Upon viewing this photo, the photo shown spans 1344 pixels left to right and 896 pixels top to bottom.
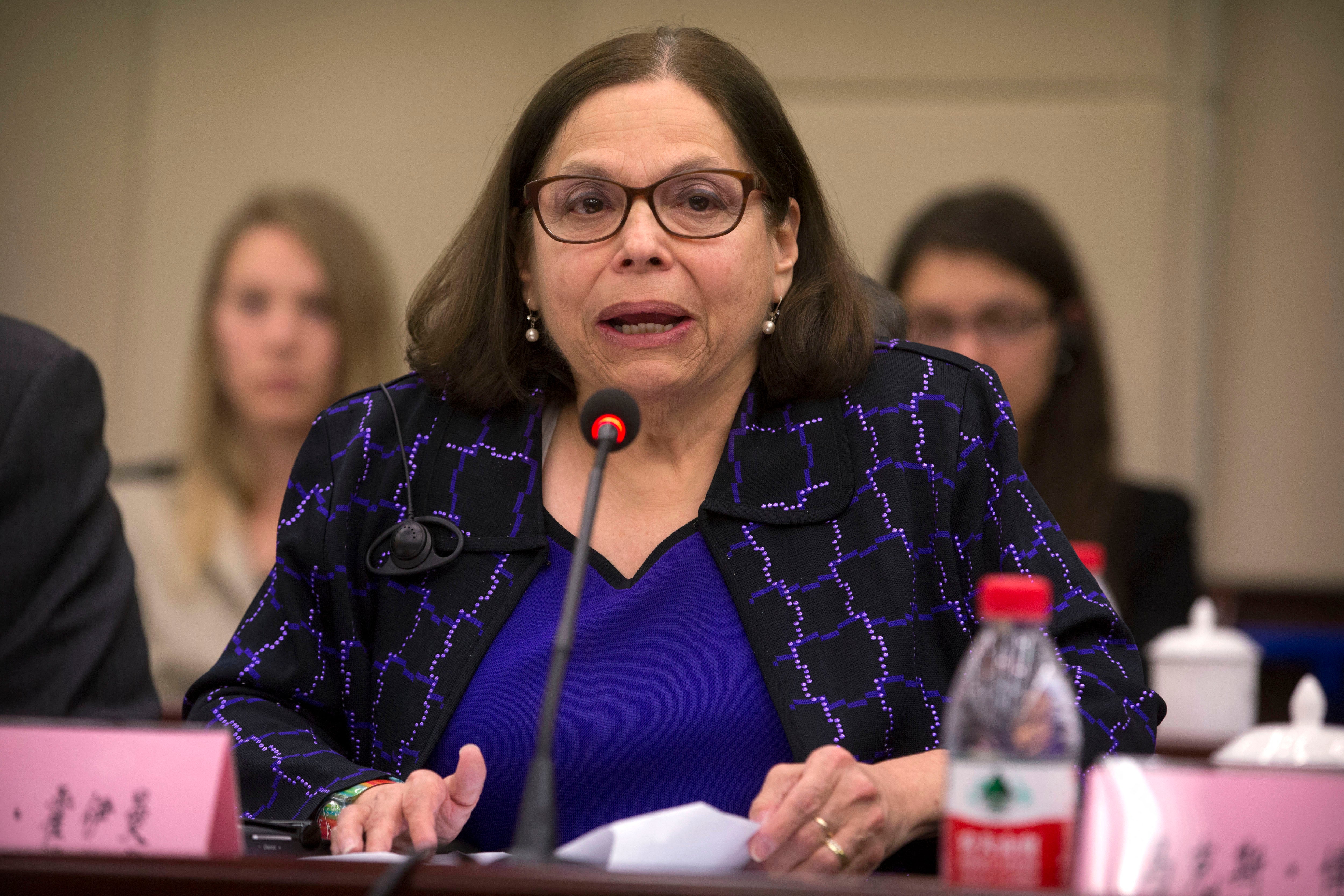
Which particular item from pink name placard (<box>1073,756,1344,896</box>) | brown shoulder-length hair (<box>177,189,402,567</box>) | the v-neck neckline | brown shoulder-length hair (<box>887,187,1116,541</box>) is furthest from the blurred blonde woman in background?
pink name placard (<box>1073,756,1344,896</box>)

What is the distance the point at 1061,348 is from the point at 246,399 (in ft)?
6.53

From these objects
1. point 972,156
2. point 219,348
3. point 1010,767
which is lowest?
point 1010,767

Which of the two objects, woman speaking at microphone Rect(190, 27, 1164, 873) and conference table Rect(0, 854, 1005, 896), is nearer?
conference table Rect(0, 854, 1005, 896)

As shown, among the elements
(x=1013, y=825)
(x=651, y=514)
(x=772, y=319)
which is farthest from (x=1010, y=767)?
(x=772, y=319)

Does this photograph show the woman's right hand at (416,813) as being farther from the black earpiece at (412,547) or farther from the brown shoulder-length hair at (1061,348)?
the brown shoulder-length hair at (1061,348)

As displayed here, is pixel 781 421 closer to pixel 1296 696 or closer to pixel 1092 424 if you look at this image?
pixel 1296 696

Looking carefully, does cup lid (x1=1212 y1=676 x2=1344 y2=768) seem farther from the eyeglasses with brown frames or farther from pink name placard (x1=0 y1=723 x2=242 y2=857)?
pink name placard (x1=0 y1=723 x2=242 y2=857)

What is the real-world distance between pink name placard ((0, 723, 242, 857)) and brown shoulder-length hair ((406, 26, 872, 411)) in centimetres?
75

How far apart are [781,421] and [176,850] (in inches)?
33.2

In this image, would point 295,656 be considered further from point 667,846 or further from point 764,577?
point 667,846

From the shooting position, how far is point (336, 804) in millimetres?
1252

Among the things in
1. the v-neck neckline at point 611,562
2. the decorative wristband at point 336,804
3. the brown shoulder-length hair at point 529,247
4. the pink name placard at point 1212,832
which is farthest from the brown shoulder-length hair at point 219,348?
the pink name placard at point 1212,832

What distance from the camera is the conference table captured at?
77 centimetres

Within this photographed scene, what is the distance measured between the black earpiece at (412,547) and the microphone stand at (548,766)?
0.45 meters
